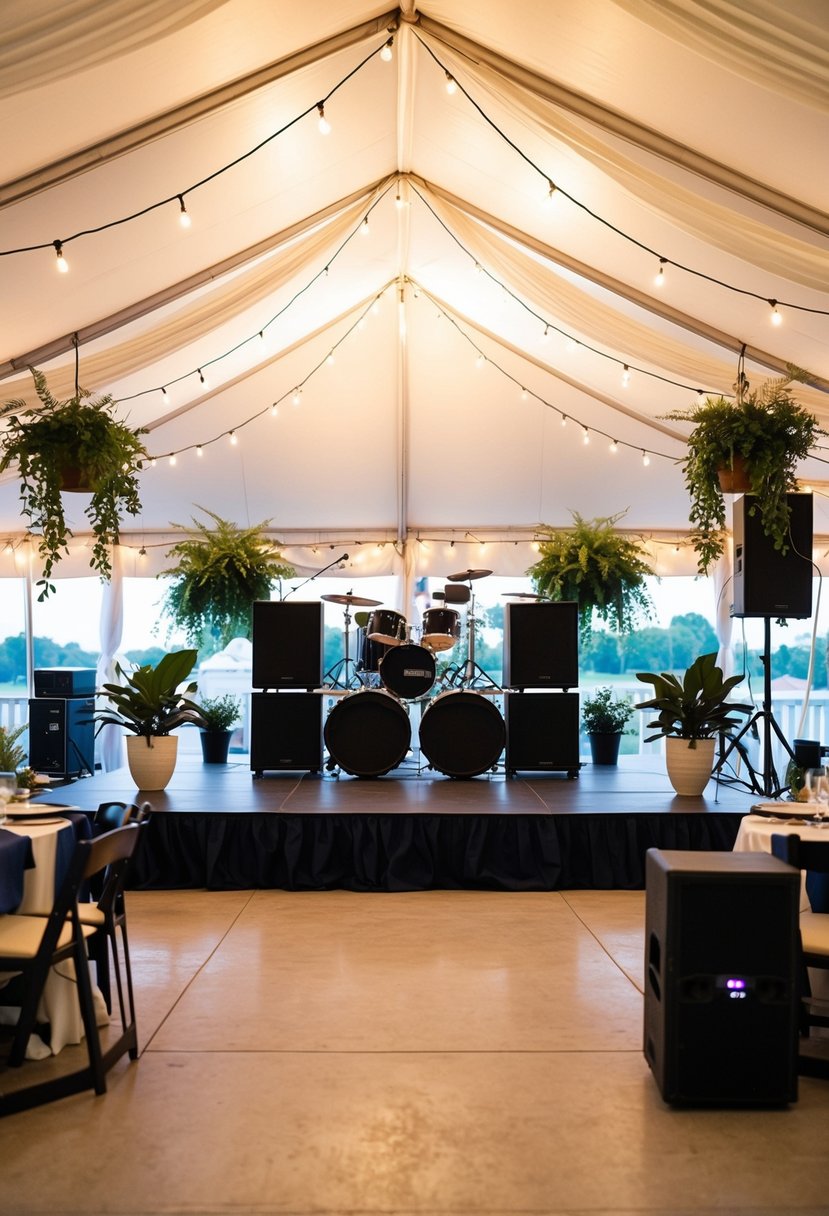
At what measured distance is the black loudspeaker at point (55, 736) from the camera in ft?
31.6

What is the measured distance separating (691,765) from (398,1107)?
4102 mm

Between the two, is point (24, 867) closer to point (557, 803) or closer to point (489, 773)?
point (557, 803)

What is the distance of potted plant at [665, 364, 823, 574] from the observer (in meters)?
6.05

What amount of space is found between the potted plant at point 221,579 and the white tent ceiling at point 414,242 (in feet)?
2.52

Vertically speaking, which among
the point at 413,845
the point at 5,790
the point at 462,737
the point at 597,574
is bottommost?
the point at 413,845

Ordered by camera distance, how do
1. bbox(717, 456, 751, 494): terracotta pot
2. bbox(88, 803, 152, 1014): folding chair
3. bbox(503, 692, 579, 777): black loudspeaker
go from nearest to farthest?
bbox(88, 803, 152, 1014): folding chair, bbox(717, 456, 751, 494): terracotta pot, bbox(503, 692, 579, 777): black loudspeaker

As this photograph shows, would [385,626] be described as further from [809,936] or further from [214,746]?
[809,936]

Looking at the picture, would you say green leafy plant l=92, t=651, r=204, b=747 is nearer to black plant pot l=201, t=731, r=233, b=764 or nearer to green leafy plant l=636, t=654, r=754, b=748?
black plant pot l=201, t=731, r=233, b=764

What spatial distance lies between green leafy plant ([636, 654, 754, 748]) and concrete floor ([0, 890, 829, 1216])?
2164mm

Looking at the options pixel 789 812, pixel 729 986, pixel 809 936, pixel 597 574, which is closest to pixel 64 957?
pixel 729 986

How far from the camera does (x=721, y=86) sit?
4.51 metres

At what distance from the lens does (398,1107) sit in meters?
3.15

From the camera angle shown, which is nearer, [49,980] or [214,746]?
[49,980]

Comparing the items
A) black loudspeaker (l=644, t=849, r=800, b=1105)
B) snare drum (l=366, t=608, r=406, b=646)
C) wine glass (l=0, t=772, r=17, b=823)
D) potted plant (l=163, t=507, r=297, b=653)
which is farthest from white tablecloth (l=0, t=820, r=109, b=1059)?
potted plant (l=163, t=507, r=297, b=653)
